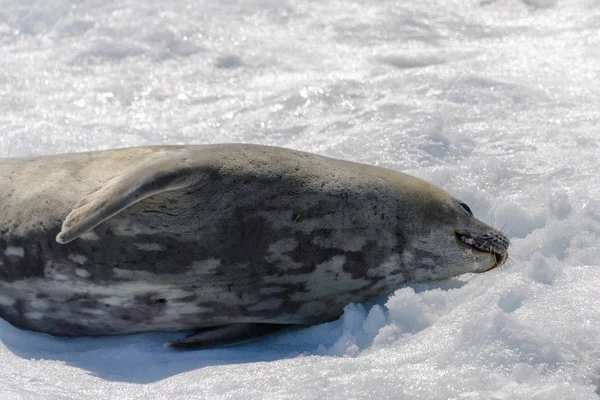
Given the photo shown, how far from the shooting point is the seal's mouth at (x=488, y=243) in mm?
3789

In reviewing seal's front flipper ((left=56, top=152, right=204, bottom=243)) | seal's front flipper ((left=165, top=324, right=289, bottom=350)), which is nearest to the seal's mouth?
seal's front flipper ((left=165, top=324, right=289, bottom=350))

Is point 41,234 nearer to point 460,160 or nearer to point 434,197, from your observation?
point 434,197

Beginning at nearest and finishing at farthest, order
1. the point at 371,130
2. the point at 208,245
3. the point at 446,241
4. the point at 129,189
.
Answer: the point at 129,189 < the point at 208,245 < the point at 446,241 < the point at 371,130

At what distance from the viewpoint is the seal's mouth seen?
3789mm

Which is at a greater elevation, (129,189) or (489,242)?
(129,189)

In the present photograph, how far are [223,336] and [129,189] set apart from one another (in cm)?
68

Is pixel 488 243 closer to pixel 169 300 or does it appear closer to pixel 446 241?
pixel 446 241

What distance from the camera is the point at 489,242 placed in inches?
149

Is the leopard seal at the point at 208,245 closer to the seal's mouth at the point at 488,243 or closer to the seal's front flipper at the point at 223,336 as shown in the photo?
the seal's front flipper at the point at 223,336

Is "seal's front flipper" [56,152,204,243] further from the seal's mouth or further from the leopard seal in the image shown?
the seal's mouth

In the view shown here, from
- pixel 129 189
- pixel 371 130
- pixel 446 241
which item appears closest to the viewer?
pixel 129 189

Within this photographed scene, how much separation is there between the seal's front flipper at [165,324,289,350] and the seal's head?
612 mm

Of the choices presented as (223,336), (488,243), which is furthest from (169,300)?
(488,243)

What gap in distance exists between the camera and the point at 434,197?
12.5ft
